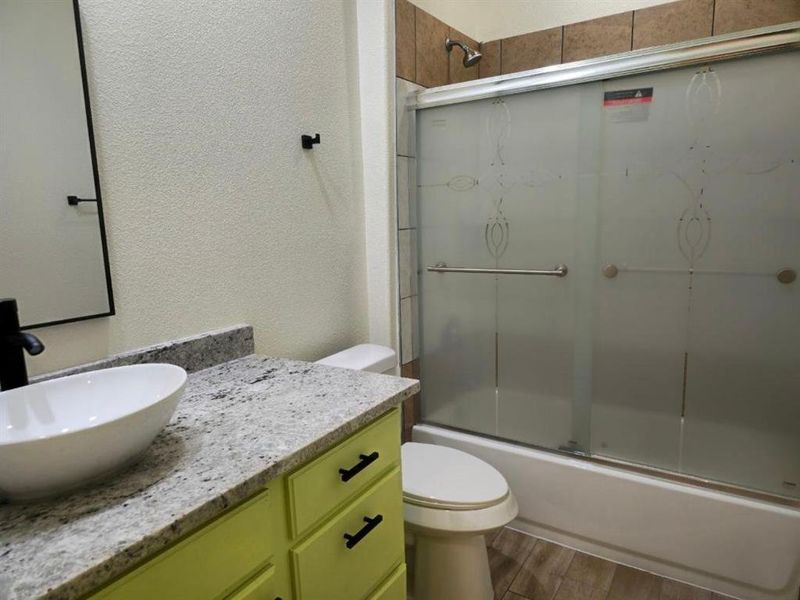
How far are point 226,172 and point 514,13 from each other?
6.27 ft

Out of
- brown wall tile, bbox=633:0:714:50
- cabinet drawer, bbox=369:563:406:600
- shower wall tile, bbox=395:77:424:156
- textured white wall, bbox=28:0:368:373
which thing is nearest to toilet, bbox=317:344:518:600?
cabinet drawer, bbox=369:563:406:600

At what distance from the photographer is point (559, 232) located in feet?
6.24

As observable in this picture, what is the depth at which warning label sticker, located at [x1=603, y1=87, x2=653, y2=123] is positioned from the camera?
1.68 metres

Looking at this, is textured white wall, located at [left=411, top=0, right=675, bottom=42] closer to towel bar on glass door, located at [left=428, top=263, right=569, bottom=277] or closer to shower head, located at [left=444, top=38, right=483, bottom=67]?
shower head, located at [left=444, top=38, right=483, bottom=67]

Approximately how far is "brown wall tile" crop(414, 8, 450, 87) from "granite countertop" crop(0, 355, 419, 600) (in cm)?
151

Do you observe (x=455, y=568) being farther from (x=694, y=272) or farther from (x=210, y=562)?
(x=694, y=272)

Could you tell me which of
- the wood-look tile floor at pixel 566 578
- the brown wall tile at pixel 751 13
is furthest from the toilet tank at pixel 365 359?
the brown wall tile at pixel 751 13

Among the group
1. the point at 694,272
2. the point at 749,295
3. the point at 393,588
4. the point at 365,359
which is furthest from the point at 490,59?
the point at 393,588

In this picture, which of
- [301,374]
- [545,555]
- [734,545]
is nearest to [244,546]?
[301,374]

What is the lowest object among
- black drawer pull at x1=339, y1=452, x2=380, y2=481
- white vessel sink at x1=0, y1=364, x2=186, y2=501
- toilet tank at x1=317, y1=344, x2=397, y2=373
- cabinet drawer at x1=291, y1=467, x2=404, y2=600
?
cabinet drawer at x1=291, y1=467, x2=404, y2=600

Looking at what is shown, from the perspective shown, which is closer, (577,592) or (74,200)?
(74,200)

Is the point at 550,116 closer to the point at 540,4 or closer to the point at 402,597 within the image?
the point at 540,4

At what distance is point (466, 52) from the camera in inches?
95.0

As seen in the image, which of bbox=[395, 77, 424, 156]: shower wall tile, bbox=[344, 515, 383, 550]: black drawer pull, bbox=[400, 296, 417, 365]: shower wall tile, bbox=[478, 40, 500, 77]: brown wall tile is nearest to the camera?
bbox=[344, 515, 383, 550]: black drawer pull
